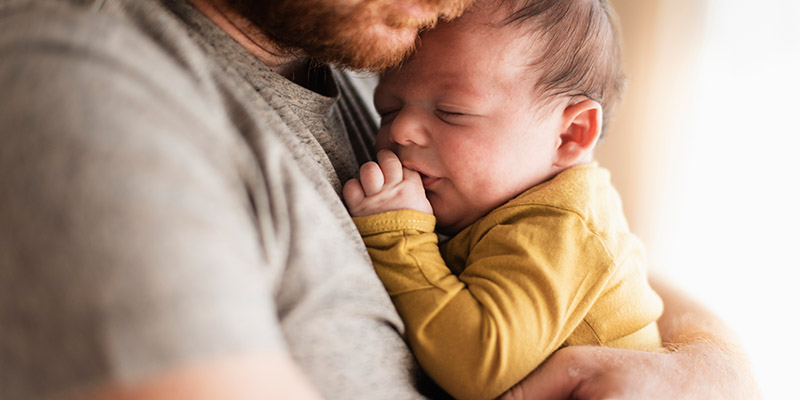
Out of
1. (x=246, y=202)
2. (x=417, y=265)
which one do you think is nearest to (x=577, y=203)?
(x=417, y=265)

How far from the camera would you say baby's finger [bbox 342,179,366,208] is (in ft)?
3.13

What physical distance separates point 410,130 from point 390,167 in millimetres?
77

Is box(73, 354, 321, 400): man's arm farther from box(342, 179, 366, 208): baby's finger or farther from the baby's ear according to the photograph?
the baby's ear

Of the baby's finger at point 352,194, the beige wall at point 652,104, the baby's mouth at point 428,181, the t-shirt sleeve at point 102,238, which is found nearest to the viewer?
the t-shirt sleeve at point 102,238

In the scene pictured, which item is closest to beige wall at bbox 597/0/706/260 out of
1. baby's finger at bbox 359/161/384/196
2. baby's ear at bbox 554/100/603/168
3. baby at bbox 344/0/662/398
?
baby at bbox 344/0/662/398

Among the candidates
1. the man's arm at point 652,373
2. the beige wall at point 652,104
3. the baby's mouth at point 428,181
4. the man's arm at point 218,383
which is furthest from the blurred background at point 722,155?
the man's arm at point 218,383

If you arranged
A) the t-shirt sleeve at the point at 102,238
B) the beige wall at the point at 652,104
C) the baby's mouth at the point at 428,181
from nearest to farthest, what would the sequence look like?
the t-shirt sleeve at the point at 102,238 → the baby's mouth at the point at 428,181 → the beige wall at the point at 652,104

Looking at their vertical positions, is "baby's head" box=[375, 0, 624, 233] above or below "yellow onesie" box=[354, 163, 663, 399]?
above

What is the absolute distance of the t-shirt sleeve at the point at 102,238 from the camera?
0.46 meters

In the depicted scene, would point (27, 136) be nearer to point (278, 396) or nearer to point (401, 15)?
point (278, 396)

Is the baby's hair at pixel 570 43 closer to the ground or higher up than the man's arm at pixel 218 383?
higher up

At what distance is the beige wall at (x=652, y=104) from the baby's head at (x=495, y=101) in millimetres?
1225

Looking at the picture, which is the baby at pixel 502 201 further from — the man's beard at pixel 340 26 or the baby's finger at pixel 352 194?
the man's beard at pixel 340 26

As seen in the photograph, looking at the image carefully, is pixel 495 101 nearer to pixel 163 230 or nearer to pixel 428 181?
pixel 428 181
